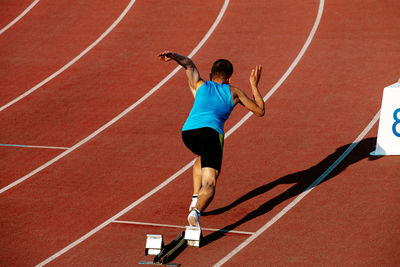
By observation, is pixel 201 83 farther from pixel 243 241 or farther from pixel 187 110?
pixel 187 110

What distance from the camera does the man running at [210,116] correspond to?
6312 mm

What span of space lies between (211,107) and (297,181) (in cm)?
218

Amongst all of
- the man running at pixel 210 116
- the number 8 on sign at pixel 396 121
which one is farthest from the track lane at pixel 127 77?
the number 8 on sign at pixel 396 121

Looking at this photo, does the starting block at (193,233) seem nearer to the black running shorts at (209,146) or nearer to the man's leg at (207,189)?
the man's leg at (207,189)

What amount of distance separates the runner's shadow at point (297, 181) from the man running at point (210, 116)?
611 millimetres

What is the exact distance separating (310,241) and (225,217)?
43.9 inches

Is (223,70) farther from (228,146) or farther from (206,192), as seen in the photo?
(228,146)

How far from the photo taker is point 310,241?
6441 mm

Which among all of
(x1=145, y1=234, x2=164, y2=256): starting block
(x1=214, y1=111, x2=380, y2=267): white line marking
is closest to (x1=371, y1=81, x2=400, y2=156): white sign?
(x1=214, y1=111, x2=380, y2=267): white line marking

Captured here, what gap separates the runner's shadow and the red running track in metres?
0.03

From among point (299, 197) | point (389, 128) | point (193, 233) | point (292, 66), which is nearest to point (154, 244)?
point (193, 233)

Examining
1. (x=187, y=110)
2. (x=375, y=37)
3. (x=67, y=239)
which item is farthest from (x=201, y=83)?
(x=375, y=37)

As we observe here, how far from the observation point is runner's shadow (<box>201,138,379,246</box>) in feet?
23.3

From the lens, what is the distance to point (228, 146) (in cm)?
940
